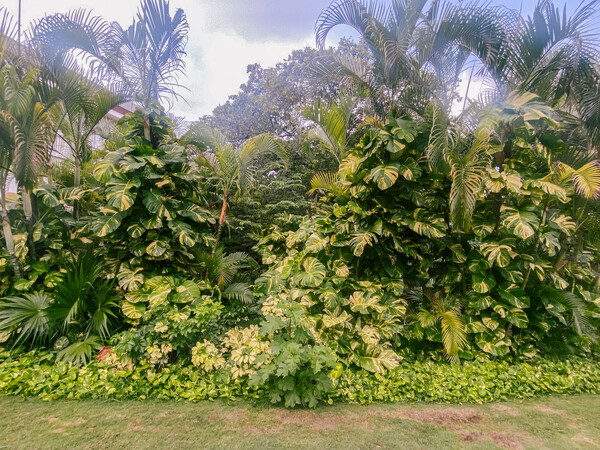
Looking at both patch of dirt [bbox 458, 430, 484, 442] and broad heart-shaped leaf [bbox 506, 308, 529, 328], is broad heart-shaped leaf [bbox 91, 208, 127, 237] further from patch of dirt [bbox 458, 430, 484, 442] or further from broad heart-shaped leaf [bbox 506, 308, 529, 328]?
broad heart-shaped leaf [bbox 506, 308, 529, 328]

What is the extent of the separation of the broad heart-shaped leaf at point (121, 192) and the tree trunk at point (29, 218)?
2.70 feet

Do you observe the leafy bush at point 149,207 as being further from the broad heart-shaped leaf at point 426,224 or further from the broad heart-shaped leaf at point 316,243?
the broad heart-shaped leaf at point 426,224

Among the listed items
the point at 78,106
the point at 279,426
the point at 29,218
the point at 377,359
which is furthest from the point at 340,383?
the point at 78,106

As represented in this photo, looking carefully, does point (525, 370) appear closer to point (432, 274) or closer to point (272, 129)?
point (432, 274)

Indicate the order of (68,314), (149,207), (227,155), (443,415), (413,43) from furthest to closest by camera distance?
(227,155) < (413,43) < (149,207) < (68,314) < (443,415)

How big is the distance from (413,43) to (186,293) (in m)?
3.72

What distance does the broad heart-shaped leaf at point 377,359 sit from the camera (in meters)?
3.01

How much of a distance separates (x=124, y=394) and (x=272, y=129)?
5.76 meters

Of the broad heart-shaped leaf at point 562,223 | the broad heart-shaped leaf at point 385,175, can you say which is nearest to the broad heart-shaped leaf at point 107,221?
the broad heart-shaped leaf at point 385,175

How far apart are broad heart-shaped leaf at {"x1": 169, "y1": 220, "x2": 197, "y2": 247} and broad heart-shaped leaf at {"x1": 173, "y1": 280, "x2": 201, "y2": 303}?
1.48 ft

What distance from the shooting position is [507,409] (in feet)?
9.32

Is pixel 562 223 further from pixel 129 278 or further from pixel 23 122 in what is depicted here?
pixel 23 122

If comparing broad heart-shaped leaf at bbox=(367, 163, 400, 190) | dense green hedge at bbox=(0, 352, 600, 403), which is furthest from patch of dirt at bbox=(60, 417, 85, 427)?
broad heart-shaped leaf at bbox=(367, 163, 400, 190)

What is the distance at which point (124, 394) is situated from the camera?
8.87 ft
